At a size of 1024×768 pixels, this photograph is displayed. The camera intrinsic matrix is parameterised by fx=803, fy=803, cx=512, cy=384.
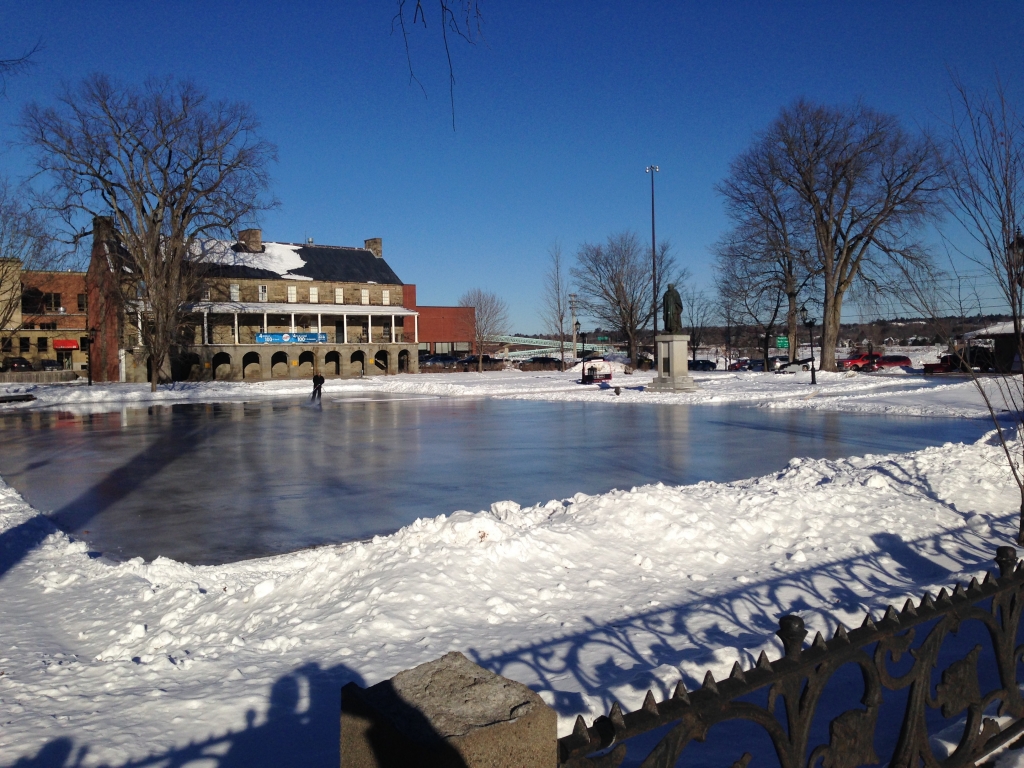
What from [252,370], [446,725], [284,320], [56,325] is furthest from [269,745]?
[56,325]

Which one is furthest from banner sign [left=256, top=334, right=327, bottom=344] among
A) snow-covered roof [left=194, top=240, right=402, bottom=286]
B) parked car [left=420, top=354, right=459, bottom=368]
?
parked car [left=420, top=354, right=459, bottom=368]

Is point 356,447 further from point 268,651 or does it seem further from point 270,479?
point 268,651

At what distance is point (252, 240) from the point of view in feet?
235

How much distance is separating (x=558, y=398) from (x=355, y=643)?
3284cm

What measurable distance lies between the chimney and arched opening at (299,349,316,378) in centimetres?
1065

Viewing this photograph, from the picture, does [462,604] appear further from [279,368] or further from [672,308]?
[279,368]

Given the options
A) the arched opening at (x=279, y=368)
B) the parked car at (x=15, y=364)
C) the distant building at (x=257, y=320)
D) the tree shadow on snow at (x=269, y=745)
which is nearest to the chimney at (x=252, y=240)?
the distant building at (x=257, y=320)

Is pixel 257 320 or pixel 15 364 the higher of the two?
pixel 257 320

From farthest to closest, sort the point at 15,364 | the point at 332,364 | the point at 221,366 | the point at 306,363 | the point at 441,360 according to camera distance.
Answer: the point at 441,360, the point at 332,364, the point at 306,363, the point at 15,364, the point at 221,366

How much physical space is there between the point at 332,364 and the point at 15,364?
25454 millimetres

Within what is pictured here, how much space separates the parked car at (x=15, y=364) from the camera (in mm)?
64769

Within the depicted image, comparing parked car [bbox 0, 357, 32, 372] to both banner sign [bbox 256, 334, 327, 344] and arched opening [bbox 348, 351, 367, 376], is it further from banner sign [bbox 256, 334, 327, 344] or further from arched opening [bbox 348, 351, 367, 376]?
arched opening [bbox 348, 351, 367, 376]

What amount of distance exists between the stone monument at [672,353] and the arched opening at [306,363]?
37.3 meters

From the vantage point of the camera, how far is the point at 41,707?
4809mm
